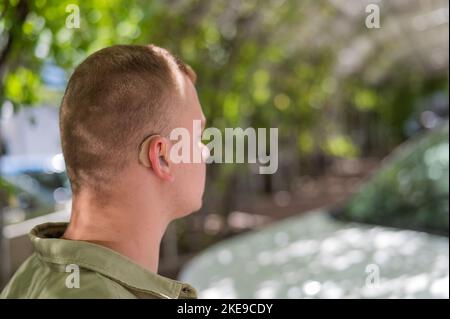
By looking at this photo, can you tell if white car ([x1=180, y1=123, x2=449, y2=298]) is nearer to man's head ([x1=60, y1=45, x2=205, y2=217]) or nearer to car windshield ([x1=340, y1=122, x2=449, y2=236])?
car windshield ([x1=340, y1=122, x2=449, y2=236])

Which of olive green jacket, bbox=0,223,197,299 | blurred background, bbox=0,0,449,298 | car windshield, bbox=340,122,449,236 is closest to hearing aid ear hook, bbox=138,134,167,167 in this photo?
olive green jacket, bbox=0,223,197,299

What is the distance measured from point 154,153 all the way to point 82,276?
0.66 feet

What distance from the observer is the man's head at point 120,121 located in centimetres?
90

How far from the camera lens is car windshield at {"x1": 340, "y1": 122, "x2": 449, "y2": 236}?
2854 mm

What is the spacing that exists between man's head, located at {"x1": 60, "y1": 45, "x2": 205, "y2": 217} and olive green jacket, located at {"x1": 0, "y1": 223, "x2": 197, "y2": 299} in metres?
0.09

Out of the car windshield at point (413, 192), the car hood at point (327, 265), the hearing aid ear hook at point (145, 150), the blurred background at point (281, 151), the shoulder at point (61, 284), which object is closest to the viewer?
the shoulder at point (61, 284)

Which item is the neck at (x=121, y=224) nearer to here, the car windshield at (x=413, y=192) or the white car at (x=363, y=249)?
the white car at (x=363, y=249)

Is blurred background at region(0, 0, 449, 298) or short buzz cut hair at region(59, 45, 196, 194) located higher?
blurred background at region(0, 0, 449, 298)

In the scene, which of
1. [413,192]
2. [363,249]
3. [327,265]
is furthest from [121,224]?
[413,192]

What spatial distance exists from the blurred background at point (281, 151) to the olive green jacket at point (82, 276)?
4.25ft

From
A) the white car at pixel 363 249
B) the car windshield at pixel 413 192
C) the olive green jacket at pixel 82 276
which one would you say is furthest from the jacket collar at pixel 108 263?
the car windshield at pixel 413 192

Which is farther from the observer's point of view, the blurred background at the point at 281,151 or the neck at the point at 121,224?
the blurred background at the point at 281,151

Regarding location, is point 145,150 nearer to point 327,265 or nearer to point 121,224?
point 121,224
